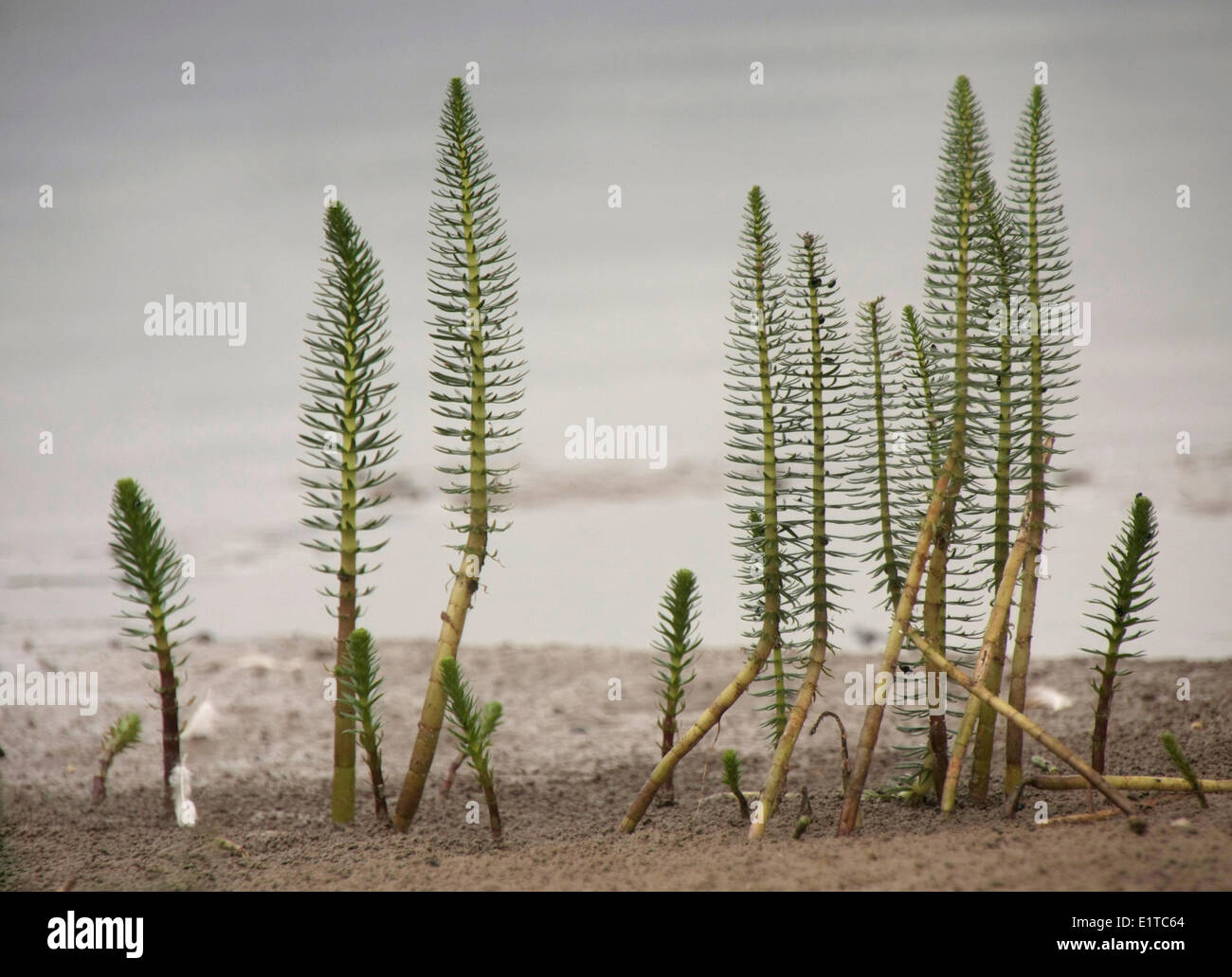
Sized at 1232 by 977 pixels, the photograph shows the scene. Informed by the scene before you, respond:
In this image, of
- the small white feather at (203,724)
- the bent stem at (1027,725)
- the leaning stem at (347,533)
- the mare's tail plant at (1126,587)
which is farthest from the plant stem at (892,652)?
the small white feather at (203,724)

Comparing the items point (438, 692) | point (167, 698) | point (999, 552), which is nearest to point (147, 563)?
point (167, 698)

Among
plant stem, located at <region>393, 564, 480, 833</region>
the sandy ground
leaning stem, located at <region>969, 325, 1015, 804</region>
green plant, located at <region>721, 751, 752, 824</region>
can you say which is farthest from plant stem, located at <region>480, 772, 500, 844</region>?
leaning stem, located at <region>969, 325, 1015, 804</region>

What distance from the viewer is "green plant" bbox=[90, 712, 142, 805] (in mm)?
2502

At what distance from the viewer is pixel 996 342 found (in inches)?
85.4

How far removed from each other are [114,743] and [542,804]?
103cm

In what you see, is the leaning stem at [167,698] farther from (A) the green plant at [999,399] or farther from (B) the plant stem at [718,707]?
(A) the green plant at [999,399]

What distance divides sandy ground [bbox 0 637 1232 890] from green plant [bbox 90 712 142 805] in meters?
0.05

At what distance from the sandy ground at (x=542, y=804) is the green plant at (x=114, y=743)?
0.17 ft

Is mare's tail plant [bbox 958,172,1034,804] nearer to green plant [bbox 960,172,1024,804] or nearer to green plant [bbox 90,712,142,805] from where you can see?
green plant [bbox 960,172,1024,804]

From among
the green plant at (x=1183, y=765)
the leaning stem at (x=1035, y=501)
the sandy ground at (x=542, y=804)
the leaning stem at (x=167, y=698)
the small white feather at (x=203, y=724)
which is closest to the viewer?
the sandy ground at (x=542, y=804)

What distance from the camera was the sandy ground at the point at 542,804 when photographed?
1.77m

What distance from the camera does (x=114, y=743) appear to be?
101 inches

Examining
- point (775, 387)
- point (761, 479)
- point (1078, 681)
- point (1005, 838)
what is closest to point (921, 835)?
point (1005, 838)
